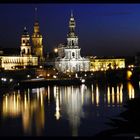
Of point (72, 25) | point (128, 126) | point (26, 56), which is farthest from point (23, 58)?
point (128, 126)

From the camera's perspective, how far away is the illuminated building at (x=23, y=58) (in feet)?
67.2

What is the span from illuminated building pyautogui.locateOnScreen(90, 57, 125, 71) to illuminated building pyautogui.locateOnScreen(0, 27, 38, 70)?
11.1 feet

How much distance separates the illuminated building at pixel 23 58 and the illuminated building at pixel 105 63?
338 cm

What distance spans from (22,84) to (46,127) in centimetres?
928

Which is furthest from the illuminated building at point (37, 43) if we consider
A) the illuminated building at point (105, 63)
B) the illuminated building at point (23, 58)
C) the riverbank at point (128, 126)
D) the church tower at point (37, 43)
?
the riverbank at point (128, 126)

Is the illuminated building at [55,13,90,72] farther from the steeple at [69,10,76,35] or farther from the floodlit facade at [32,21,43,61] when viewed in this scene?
the floodlit facade at [32,21,43,61]

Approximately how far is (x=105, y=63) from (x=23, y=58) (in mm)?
5019

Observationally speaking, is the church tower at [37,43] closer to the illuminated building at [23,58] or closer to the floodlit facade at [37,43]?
the floodlit facade at [37,43]

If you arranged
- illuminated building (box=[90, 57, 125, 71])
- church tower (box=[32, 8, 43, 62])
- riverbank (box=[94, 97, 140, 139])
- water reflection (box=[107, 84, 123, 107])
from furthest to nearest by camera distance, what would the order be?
1. illuminated building (box=[90, 57, 125, 71])
2. church tower (box=[32, 8, 43, 62])
3. water reflection (box=[107, 84, 123, 107])
4. riverbank (box=[94, 97, 140, 139])

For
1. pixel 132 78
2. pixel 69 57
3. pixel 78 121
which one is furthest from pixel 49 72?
pixel 78 121

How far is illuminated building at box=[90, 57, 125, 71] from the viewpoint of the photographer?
75.6 feet

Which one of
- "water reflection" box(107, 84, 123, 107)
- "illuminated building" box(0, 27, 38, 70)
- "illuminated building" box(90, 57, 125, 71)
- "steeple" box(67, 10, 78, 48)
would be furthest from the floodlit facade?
"water reflection" box(107, 84, 123, 107)

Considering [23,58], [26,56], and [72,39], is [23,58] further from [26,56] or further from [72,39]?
[72,39]

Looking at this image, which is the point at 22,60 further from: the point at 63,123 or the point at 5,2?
the point at 5,2
